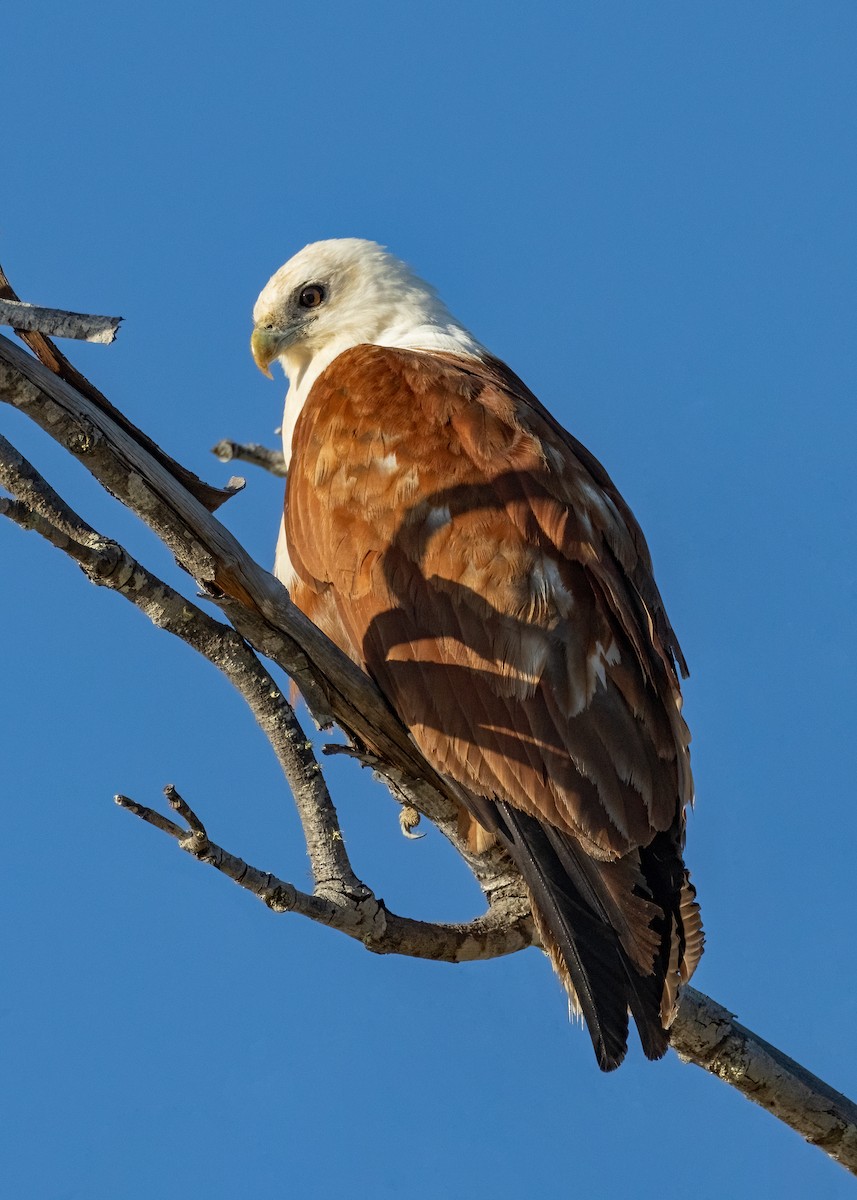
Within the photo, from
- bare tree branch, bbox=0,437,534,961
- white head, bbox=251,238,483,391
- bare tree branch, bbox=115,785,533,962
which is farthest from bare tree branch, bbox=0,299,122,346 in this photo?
white head, bbox=251,238,483,391

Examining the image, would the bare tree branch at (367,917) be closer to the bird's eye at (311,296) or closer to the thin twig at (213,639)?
the thin twig at (213,639)

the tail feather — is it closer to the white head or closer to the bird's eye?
the white head

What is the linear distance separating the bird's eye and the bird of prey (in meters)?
0.85

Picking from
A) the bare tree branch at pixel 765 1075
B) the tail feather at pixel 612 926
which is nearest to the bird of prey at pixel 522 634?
the tail feather at pixel 612 926

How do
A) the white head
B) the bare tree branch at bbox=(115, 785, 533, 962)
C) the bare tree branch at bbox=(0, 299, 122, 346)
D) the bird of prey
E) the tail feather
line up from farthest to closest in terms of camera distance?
the white head
the bird of prey
the tail feather
the bare tree branch at bbox=(115, 785, 533, 962)
the bare tree branch at bbox=(0, 299, 122, 346)

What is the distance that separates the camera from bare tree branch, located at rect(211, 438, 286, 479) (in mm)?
4812

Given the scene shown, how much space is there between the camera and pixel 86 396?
9.25 feet

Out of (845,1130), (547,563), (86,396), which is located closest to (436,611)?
(547,563)

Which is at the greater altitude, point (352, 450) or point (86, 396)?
point (352, 450)

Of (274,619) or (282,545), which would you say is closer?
(274,619)

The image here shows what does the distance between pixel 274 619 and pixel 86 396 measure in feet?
2.06

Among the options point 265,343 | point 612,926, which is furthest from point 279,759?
point 265,343

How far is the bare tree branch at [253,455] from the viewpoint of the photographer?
481 cm

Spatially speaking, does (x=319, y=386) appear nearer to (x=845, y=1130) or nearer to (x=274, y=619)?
(x=274, y=619)
